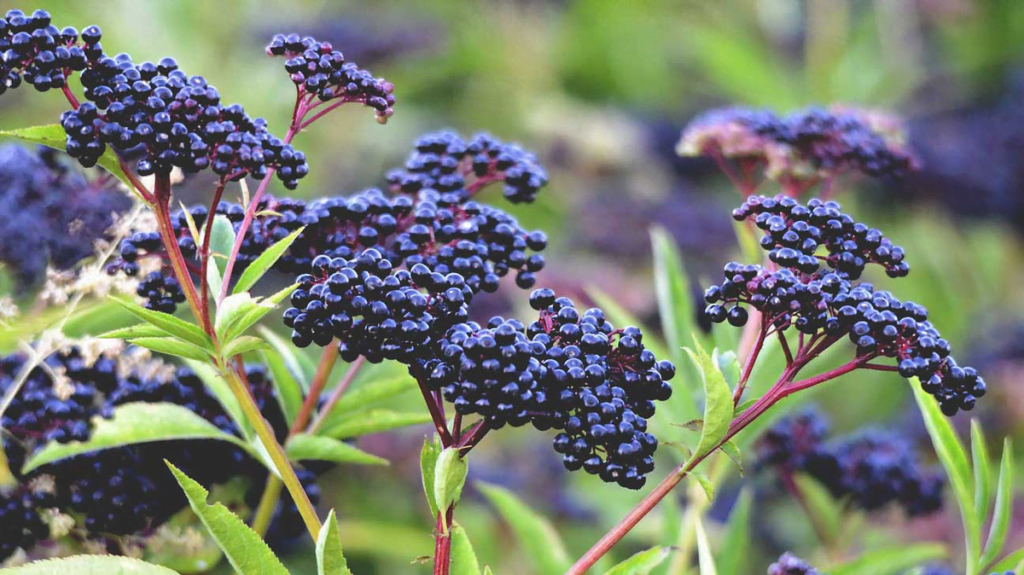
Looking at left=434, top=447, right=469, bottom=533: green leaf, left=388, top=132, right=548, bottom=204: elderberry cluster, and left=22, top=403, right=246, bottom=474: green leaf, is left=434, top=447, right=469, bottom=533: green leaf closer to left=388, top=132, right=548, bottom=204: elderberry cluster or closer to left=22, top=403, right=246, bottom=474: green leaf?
left=22, top=403, right=246, bottom=474: green leaf

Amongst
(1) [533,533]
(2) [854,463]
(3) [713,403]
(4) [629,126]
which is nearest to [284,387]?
(1) [533,533]

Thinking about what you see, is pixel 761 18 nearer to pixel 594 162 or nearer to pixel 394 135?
pixel 594 162

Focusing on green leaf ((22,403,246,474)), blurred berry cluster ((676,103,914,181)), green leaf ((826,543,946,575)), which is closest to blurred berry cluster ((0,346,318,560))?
green leaf ((22,403,246,474))

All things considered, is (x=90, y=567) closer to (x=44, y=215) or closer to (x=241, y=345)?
(x=241, y=345)

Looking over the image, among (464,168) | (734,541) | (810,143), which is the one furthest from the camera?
(810,143)

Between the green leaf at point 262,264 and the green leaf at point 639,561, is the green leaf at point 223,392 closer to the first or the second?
the green leaf at point 262,264

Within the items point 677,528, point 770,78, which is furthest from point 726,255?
point 677,528
